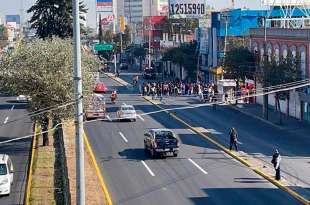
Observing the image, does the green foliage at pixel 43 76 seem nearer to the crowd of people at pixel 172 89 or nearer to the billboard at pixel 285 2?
the billboard at pixel 285 2

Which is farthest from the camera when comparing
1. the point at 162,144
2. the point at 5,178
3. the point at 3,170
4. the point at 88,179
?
the point at 162,144

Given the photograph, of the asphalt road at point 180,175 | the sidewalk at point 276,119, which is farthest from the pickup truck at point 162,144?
the sidewalk at point 276,119

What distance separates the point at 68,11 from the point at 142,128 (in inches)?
780

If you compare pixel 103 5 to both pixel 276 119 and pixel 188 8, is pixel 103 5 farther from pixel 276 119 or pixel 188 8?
pixel 276 119

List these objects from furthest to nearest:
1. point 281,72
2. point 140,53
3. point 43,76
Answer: point 140,53 → point 281,72 → point 43,76

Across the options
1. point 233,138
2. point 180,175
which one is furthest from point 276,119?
point 180,175

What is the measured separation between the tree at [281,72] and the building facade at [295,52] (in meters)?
0.91

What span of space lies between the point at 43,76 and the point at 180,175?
414 inches

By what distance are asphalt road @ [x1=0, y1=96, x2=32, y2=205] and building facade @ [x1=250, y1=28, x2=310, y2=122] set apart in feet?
63.3

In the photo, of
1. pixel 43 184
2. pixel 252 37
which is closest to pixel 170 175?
Answer: pixel 43 184

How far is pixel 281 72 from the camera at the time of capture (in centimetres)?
4956

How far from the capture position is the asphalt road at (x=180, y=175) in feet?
89.7

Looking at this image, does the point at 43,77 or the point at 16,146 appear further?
the point at 16,146

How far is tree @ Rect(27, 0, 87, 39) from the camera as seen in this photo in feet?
207
